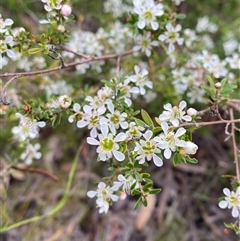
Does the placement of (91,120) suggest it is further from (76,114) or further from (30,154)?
(30,154)

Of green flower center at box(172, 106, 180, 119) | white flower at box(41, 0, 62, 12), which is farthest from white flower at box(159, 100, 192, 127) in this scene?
white flower at box(41, 0, 62, 12)

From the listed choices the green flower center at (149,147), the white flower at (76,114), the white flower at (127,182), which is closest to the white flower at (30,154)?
the white flower at (76,114)

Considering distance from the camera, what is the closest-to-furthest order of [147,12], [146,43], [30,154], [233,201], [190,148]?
[190,148] < [233,201] < [147,12] < [146,43] < [30,154]

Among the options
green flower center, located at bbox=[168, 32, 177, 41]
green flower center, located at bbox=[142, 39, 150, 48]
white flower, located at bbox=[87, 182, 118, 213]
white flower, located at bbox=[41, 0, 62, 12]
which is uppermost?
green flower center, located at bbox=[168, 32, 177, 41]

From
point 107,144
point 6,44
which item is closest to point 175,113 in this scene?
point 107,144

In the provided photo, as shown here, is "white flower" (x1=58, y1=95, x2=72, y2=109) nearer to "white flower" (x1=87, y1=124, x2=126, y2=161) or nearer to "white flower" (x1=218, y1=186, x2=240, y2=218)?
"white flower" (x1=87, y1=124, x2=126, y2=161)

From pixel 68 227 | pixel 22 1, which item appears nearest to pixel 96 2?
pixel 22 1

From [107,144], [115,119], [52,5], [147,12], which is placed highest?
[147,12]

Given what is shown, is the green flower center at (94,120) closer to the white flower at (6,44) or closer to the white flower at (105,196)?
the white flower at (105,196)
